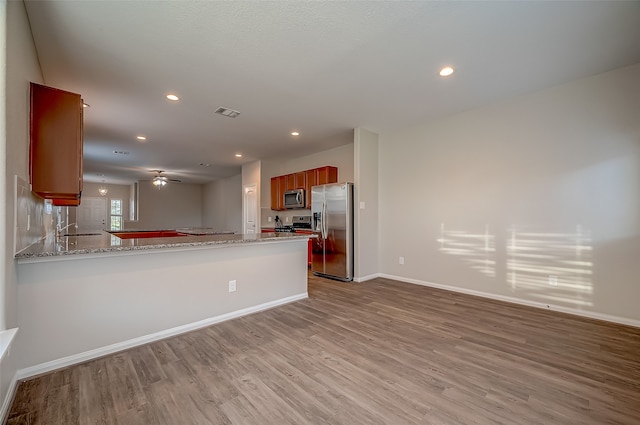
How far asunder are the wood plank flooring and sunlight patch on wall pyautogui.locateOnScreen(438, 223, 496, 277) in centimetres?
88

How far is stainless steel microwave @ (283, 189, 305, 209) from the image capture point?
20.7 feet

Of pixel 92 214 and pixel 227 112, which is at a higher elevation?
pixel 227 112

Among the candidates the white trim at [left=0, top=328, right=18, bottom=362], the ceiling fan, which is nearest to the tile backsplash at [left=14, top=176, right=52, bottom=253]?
the white trim at [left=0, top=328, right=18, bottom=362]

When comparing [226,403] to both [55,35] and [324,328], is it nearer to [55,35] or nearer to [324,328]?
[324,328]

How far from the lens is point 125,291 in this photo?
7.61 feet

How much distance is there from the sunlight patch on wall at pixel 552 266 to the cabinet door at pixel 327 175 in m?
3.35

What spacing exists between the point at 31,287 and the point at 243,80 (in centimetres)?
254

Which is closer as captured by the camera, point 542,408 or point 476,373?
point 542,408

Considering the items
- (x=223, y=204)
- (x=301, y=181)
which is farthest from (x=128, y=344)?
(x=223, y=204)

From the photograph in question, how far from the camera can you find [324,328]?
271 cm

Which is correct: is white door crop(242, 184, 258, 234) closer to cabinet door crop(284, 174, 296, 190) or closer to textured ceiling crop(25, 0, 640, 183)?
cabinet door crop(284, 174, 296, 190)

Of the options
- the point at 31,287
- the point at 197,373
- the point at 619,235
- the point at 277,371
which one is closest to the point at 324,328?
the point at 277,371

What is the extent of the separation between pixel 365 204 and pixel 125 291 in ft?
11.6

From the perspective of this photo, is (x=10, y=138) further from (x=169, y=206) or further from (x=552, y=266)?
(x=169, y=206)
